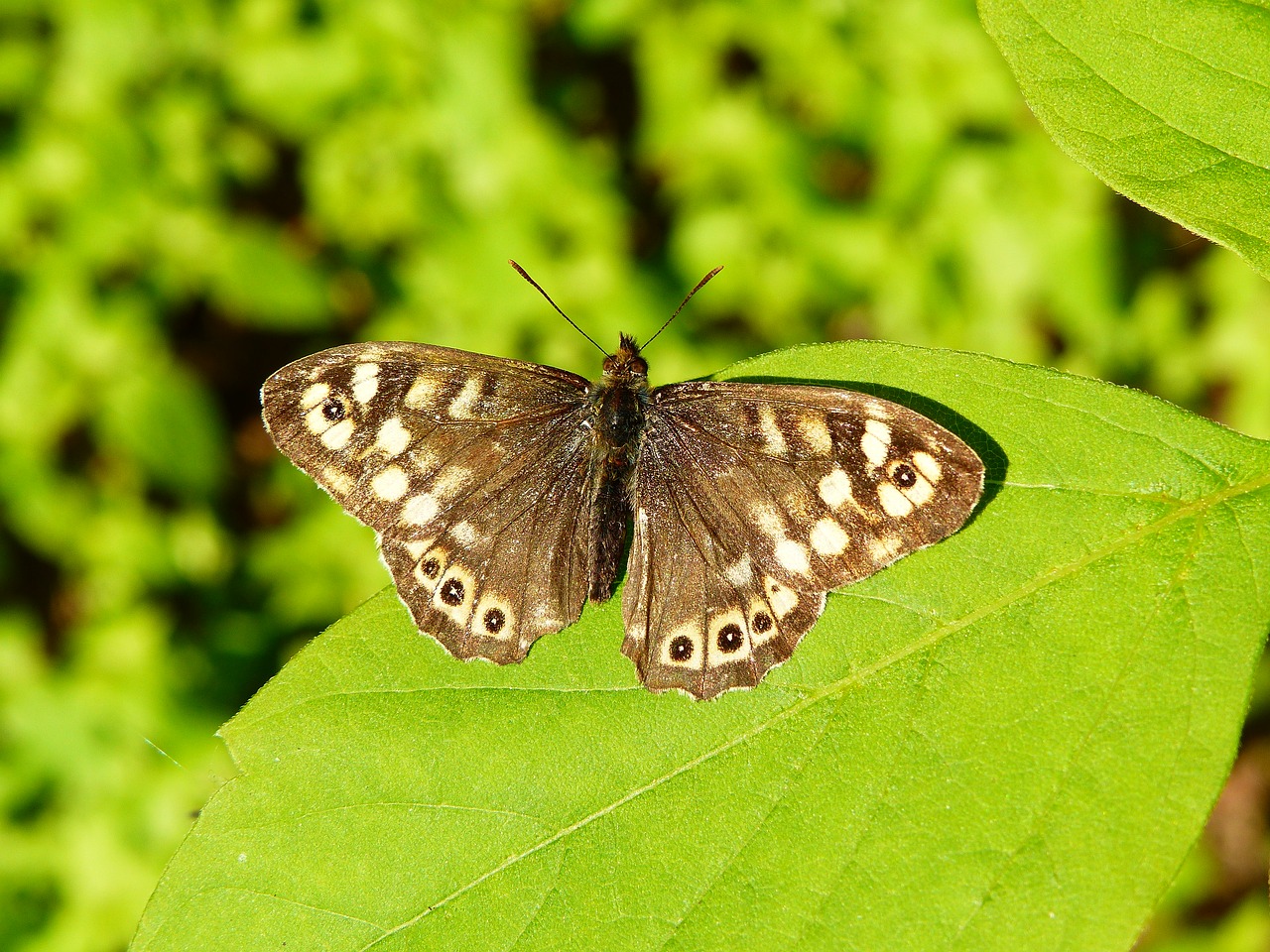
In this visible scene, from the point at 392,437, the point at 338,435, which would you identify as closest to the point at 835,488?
the point at 392,437

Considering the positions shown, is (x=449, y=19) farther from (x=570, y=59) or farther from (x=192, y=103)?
(x=192, y=103)

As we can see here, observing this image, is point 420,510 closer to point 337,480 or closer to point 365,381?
point 337,480

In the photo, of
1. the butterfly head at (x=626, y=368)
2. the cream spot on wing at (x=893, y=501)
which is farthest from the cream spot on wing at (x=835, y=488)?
the butterfly head at (x=626, y=368)

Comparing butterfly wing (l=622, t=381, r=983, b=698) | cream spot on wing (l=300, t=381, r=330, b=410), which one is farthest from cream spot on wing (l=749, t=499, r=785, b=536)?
cream spot on wing (l=300, t=381, r=330, b=410)

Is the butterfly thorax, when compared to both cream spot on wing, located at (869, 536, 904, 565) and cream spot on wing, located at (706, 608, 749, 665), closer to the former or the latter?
cream spot on wing, located at (706, 608, 749, 665)

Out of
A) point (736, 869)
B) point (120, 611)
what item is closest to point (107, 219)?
point (120, 611)

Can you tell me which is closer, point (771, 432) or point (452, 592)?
point (452, 592)
